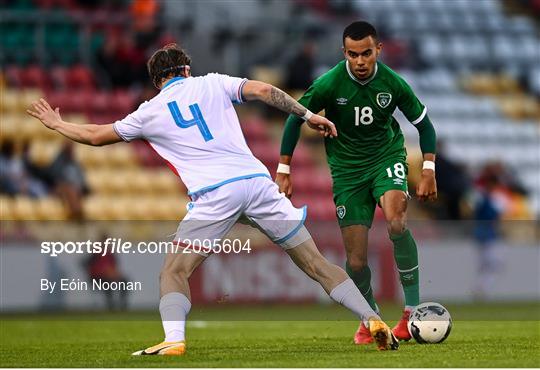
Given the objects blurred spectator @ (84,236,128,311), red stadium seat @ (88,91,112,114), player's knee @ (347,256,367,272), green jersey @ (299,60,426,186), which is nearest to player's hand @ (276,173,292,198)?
green jersey @ (299,60,426,186)

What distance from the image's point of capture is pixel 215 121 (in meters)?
9.37

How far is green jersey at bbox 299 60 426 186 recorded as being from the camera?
10492 mm

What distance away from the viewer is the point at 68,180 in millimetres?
19797

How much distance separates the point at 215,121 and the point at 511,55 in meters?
20.2

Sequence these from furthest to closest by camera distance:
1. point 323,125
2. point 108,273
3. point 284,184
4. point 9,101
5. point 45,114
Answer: point 9,101 → point 108,273 → point 284,184 → point 45,114 → point 323,125

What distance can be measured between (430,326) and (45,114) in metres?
3.36

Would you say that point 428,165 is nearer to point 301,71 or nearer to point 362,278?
point 362,278

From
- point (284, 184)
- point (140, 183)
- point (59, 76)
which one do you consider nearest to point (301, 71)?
point (140, 183)

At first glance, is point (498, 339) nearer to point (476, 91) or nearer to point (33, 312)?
point (33, 312)

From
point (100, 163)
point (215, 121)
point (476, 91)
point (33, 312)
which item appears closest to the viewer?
point (215, 121)

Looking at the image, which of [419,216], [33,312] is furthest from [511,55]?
[33,312]

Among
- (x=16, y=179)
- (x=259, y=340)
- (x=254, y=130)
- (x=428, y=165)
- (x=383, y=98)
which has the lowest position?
(x=259, y=340)

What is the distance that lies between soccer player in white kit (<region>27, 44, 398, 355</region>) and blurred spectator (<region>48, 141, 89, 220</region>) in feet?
33.6

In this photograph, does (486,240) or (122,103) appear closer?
(486,240)
